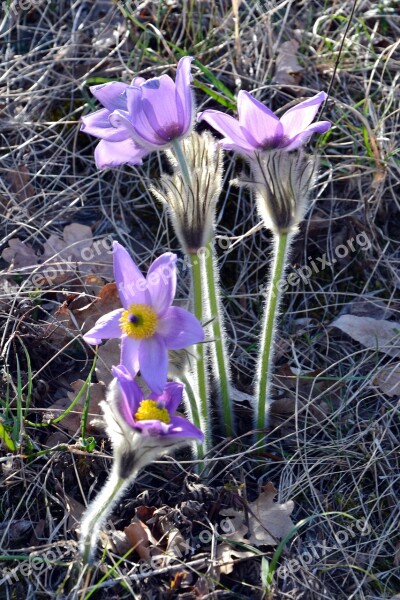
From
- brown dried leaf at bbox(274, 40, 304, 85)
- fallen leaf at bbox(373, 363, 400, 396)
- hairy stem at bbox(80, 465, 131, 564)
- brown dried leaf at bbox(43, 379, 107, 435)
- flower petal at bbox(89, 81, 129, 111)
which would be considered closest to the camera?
hairy stem at bbox(80, 465, 131, 564)

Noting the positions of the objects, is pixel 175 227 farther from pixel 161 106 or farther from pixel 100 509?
pixel 100 509

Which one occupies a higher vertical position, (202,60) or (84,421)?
(202,60)

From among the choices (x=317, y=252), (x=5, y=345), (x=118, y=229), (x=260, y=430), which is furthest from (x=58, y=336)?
(x=317, y=252)

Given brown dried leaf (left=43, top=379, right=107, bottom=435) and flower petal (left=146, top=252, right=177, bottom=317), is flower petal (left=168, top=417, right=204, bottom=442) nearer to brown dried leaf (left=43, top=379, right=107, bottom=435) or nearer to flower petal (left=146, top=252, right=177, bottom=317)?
flower petal (left=146, top=252, right=177, bottom=317)

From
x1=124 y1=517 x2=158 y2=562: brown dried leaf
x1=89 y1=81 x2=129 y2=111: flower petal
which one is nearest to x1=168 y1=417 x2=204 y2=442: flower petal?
x1=124 y1=517 x2=158 y2=562: brown dried leaf

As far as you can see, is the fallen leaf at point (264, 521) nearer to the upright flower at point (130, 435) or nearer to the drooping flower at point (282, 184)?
the upright flower at point (130, 435)

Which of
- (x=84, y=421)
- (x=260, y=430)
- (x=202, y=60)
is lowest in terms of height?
(x=260, y=430)

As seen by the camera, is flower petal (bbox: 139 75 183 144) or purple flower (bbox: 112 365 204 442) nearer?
purple flower (bbox: 112 365 204 442)

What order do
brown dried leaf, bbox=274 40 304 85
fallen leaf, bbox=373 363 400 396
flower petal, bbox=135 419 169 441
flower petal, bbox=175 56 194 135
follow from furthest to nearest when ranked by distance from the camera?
brown dried leaf, bbox=274 40 304 85 → fallen leaf, bbox=373 363 400 396 → flower petal, bbox=175 56 194 135 → flower petal, bbox=135 419 169 441

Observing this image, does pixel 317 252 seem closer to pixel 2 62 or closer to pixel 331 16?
pixel 331 16
